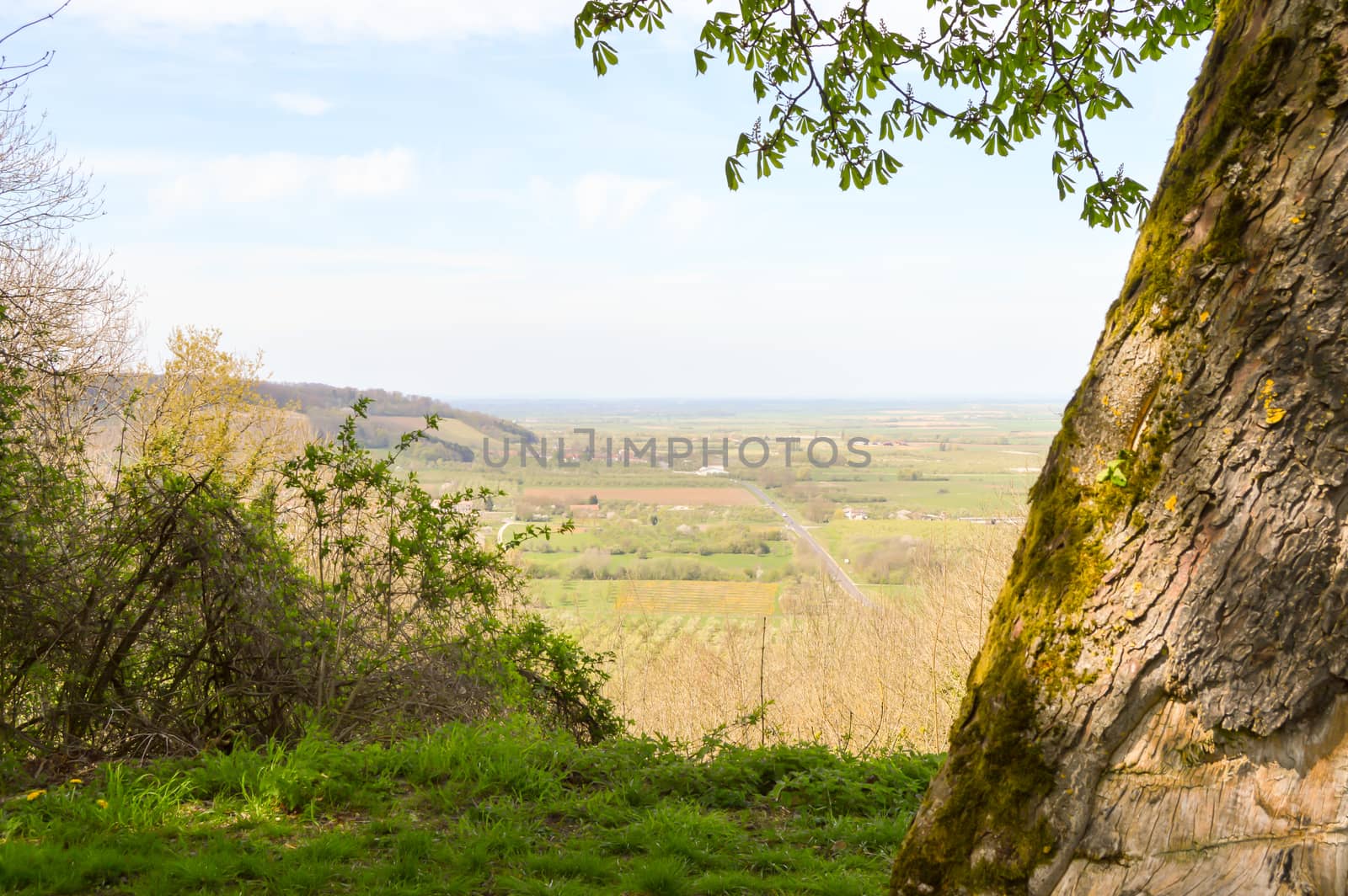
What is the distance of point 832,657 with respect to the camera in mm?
29688

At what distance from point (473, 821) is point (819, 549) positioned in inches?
2405

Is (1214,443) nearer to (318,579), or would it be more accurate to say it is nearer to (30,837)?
(30,837)

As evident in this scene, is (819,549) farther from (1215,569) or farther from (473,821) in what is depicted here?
(1215,569)

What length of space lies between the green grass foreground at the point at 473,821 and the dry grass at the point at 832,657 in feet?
48.0

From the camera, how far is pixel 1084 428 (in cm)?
228

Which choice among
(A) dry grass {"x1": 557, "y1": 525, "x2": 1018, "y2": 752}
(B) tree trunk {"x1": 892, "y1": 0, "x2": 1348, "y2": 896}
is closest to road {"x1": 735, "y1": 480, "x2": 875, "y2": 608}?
(A) dry grass {"x1": 557, "y1": 525, "x2": 1018, "y2": 752}

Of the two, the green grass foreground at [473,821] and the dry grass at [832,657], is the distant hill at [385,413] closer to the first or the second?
the dry grass at [832,657]

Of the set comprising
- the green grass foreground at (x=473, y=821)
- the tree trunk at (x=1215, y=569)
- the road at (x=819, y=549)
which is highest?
the tree trunk at (x=1215, y=569)

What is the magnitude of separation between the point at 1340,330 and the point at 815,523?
76.7 metres

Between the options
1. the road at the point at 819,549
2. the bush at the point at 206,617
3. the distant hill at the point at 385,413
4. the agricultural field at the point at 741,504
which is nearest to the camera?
the bush at the point at 206,617

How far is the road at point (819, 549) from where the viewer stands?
40.0 m

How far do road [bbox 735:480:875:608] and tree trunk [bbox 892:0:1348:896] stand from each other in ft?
112

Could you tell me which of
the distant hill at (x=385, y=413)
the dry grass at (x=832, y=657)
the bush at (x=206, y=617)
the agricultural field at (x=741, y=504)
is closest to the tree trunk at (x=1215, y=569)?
the bush at (x=206, y=617)

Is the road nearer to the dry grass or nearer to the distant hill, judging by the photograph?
the dry grass
